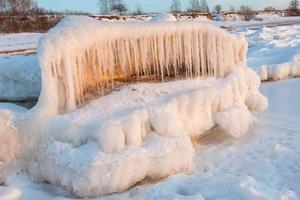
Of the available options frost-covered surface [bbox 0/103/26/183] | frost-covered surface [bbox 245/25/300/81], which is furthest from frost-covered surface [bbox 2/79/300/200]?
frost-covered surface [bbox 245/25/300/81]

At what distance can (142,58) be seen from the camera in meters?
5.55

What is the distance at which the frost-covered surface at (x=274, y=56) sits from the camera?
34.7 feet

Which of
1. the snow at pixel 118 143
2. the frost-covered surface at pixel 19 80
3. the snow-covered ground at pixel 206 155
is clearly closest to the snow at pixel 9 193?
the snow-covered ground at pixel 206 155

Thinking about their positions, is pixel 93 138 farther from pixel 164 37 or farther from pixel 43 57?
pixel 164 37

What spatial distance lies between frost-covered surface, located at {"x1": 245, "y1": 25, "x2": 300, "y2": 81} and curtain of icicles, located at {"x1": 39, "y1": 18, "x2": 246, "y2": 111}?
422 cm

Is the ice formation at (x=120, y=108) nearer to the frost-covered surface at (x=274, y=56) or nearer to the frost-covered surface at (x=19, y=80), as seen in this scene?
the frost-covered surface at (x=19, y=80)

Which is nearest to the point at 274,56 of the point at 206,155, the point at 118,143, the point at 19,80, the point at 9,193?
the point at 206,155

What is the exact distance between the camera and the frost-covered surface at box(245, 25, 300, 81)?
416 inches

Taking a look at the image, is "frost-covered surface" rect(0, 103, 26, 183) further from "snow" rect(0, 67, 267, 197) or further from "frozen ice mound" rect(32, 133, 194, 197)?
"frozen ice mound" rect(32, 133, 194, 197)

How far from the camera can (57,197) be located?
4125 millimetres

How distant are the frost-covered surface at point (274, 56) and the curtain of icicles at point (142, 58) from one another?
13.8 ft

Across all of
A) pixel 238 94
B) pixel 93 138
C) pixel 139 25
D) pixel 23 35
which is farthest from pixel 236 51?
pixel 23 35

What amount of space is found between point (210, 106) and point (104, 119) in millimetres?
1701

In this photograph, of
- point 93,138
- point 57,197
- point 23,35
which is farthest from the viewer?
point 23,35
